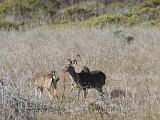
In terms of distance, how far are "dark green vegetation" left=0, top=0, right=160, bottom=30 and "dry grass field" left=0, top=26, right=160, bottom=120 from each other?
843cm

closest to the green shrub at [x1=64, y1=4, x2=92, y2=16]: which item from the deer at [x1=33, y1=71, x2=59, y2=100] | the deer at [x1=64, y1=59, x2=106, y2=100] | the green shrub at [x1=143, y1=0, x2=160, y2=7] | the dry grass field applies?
the green shrub at [x1=143, y1=0, x2=160, y2=7]

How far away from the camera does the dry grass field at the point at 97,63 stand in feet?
19.7

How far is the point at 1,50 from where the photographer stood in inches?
540

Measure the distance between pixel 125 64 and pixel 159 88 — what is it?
120 inches

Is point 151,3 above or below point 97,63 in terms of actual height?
above

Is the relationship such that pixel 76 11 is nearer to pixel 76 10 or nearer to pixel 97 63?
pixel 76 10

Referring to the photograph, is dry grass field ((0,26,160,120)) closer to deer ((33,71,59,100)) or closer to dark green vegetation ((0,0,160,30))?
deer ((33,71,59,100))

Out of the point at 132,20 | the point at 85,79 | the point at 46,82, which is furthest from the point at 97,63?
the point at 132,20

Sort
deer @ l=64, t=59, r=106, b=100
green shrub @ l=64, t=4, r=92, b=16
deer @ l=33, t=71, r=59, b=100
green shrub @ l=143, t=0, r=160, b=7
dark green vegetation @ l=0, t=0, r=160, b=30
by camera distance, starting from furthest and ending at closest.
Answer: green shrub @ l=143, t=0, r=160, b=7 < green shrub @ l=64, t=4, r=92, b=16 < dark green vegetation @ l=0, t=0, r=160, b=30 < deer @ l=64, t=59, r=106, b=100 < deer @ l=33, t=71, r=59, b=100

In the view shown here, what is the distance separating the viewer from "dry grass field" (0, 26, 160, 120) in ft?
19.7

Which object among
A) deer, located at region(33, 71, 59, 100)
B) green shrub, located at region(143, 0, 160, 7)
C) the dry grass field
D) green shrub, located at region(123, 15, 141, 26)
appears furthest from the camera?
green shrub, located at region(143, 0, 160, 7)

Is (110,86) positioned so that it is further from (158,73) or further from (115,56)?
(115,56)

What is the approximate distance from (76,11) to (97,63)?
53.5ft

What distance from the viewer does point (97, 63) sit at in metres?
11.7
